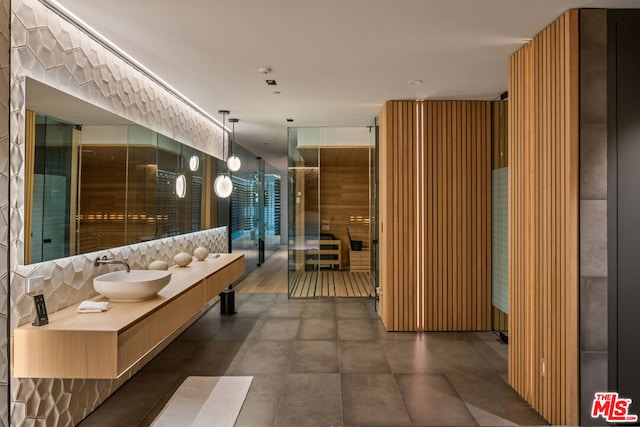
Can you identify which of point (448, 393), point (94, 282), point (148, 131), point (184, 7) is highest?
point (184, 7)

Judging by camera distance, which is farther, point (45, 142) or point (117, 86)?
point (117, 86)

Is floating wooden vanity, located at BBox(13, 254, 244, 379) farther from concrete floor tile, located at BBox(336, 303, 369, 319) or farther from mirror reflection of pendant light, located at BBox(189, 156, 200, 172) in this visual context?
concrete floor tile, located at BBox(336, 303, 369, 319)

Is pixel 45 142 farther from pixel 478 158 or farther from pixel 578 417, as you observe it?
pixel 478 158

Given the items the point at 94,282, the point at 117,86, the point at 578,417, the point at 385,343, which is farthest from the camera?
the point at 385,343

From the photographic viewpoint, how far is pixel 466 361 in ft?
12.8

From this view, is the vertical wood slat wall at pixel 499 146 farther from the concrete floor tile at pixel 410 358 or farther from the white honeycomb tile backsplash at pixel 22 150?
the white honeycomb tile backsplash at pixel 22 150

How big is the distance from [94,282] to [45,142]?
100 centimetres

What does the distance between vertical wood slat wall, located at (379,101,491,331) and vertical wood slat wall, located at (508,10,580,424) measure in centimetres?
148

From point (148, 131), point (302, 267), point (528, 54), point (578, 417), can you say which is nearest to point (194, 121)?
point (148, 131)

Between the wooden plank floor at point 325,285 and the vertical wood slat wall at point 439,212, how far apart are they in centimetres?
189

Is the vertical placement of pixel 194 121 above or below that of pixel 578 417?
above

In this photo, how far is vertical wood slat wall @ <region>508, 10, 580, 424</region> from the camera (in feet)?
8.21

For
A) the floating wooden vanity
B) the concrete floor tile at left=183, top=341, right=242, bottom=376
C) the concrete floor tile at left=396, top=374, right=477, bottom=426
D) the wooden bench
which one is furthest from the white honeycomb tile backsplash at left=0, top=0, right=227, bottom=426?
the wooden bench

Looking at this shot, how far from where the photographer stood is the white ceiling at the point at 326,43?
2.55 m
